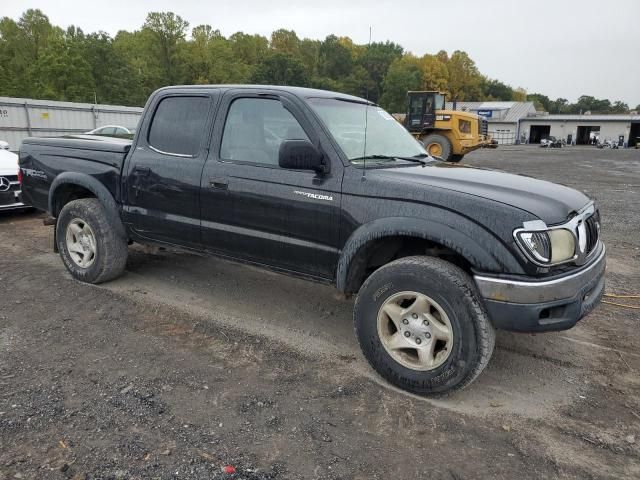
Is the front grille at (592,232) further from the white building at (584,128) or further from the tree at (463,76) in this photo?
the tree at (463,76)

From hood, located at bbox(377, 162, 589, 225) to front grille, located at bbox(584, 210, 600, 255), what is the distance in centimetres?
12

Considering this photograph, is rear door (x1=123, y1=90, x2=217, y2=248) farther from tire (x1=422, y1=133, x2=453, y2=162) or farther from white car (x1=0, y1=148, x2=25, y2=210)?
tire (x1=422, y1=133, x2=453, y2=162)

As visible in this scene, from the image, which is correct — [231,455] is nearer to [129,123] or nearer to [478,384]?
[478,384]

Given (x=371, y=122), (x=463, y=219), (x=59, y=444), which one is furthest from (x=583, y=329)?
(x=59, y=444)

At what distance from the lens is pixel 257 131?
388 centimetres

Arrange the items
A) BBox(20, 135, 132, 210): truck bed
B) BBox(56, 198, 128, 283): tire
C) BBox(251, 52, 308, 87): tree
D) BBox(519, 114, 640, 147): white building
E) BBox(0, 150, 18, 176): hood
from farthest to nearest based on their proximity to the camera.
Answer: BBox(251, 52, 308, 87): tree → BBox(519, 114, 640, 147): white building → BBox(0, 150, 18, 176): hood → BBox(56, 198, 128, 283): tire → BBox(20, 135, 132, 210): truck bed

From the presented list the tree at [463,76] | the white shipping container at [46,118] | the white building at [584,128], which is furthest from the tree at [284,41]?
the white shipping container at [46,118]

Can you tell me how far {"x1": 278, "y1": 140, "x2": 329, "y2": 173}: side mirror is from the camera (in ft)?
10.9

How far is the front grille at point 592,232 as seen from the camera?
10.6 feet

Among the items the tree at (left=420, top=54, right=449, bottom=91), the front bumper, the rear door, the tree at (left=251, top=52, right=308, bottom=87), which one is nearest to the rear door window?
the rear door

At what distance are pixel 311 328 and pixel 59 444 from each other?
206cm

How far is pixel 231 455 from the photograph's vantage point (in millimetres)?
2572

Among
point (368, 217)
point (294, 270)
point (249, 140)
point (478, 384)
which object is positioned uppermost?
point (249, 140)

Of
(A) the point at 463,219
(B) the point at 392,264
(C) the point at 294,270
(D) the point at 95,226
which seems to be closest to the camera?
(A) the point at 463,219
